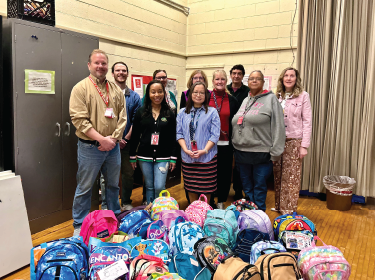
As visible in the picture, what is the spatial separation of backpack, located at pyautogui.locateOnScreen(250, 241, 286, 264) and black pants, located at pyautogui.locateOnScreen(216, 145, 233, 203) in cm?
132

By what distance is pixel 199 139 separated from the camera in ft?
9.15

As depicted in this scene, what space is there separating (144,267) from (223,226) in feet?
2.46

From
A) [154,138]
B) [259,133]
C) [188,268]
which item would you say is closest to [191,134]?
[154,138]

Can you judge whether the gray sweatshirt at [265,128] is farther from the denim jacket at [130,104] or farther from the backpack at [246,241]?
the denim jacket at [130,104]

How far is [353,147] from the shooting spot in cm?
365

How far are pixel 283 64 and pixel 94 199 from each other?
137 inches

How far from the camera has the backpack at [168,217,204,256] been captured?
6.55ft

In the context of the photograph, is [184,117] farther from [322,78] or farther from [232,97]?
[322,78]

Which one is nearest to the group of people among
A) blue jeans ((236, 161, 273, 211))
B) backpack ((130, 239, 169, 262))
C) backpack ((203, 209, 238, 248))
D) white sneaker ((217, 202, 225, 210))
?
blue jeans ((236, 161, 273, 211))

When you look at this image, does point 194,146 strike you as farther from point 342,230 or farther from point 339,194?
point 339,194

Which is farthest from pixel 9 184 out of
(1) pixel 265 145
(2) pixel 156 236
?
(1) pixel 265 145

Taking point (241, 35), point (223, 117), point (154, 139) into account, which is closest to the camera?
point (154, 139)

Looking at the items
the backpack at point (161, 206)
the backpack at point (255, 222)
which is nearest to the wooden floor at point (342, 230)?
the backpack at point (255, 222)

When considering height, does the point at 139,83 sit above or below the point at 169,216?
above
